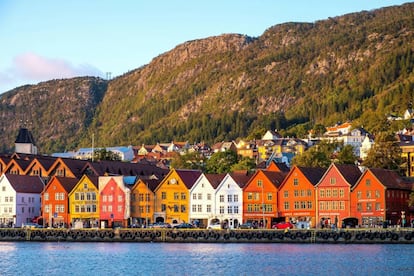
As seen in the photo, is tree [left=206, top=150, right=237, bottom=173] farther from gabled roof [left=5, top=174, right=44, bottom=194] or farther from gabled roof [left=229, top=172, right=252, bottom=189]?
gabled roof [left=5, top=174, right=44, bottom=194]

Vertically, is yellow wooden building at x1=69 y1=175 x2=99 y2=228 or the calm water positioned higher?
yellow wooden building at x1=69 y1=175 x2=99 y2=228

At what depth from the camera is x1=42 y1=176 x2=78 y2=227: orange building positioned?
142375 mm

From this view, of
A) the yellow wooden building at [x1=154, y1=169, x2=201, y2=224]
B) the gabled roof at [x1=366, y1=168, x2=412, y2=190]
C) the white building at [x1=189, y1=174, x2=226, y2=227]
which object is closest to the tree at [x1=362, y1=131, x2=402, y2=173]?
the gabled roof at [x1=366, y1=168, x2=412, y2=190]

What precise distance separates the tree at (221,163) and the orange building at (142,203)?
103ft

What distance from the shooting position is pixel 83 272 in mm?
77750

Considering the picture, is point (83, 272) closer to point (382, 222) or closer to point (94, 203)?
point (382, 222)

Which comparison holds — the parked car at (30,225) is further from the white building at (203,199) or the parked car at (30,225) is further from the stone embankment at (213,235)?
the white building at (203,199)

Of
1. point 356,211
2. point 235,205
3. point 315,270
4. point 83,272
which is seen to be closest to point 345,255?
point 315,270

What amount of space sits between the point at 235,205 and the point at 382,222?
76.6 ft

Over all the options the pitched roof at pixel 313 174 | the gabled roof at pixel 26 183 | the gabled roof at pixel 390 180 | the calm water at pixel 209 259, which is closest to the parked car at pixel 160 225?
Result: the calm water at pixel 209 259

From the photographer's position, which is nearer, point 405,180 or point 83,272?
point 83,272

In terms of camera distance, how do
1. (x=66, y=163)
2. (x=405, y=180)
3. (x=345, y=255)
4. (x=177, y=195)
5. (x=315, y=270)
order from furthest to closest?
(x=66, y=163), (x=177, y=195), (x=405, y=180), (x=345, y=255), (x=315, y=270)

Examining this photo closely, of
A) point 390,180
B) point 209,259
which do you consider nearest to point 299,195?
point 390,180

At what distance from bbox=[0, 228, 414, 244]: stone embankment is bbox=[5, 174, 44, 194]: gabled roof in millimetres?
16035
